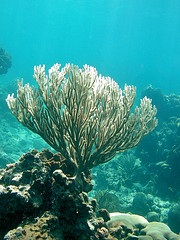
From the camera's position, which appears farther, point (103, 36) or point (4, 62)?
point (103, 36)

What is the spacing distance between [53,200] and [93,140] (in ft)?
4.12

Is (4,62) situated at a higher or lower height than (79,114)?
higher

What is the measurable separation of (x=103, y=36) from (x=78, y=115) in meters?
118

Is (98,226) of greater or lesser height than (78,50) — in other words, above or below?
below

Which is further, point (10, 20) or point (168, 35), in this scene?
point (10, 20)

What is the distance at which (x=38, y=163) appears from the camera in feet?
10.9

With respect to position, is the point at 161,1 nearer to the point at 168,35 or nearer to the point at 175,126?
the point at 168,35

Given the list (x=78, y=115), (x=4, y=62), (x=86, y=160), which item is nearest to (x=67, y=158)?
(x=86, y=160)

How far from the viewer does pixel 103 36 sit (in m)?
108

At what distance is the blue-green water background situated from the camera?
206ft

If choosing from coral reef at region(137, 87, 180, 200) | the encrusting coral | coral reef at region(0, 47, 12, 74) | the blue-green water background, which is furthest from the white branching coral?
the blue-green water background

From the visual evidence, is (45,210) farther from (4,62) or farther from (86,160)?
(4,62)

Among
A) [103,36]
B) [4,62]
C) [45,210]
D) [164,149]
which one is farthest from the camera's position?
[103,36]

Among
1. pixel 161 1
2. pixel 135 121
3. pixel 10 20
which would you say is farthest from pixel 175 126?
pixel 10 20
